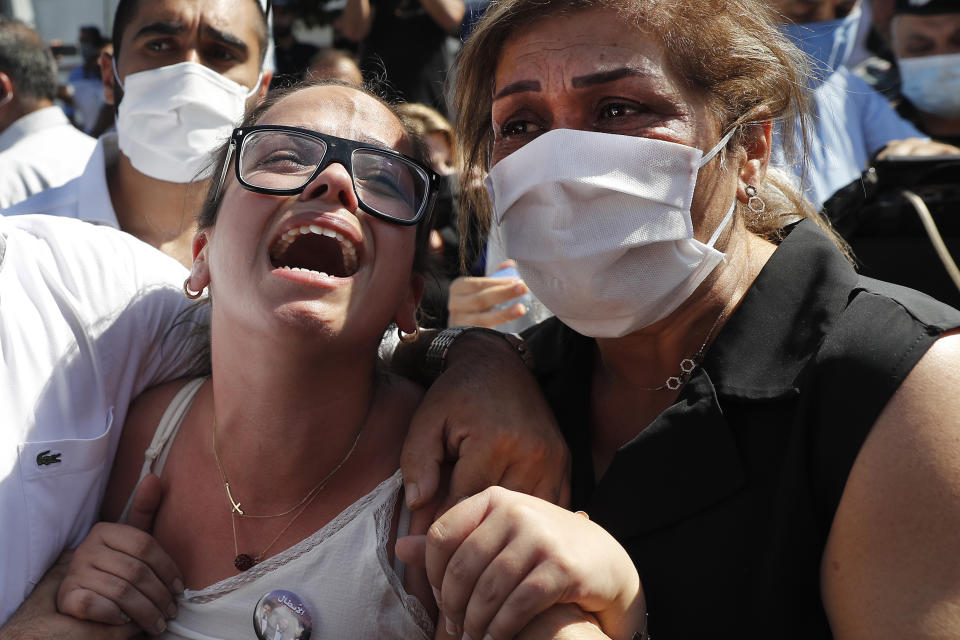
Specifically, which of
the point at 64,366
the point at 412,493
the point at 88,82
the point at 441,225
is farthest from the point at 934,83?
the point at 88,82

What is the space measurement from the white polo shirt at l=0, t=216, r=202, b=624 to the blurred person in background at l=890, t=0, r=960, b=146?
3.70m

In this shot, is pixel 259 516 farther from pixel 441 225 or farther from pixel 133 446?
pixel 441 225

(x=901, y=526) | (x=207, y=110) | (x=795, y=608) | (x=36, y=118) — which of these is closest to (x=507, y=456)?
(x=795, y=608)

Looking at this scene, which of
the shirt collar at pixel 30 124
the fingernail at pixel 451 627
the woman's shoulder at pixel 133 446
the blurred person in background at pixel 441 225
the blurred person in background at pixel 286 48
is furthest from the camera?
the blurred person in background at pixel 286 48

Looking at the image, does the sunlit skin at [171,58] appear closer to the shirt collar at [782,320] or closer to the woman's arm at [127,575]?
the woman's arm at [127,575]

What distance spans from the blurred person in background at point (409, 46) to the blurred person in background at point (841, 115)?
84.2 inches

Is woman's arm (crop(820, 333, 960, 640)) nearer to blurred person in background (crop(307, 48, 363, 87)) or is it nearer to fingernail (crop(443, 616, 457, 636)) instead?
fingernail (crop(443, 616, 457, 636))

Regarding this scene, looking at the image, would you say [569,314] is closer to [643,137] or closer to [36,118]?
[643,137]

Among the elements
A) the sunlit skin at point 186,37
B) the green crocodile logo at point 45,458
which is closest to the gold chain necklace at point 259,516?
the green crocodile logo at point 45,458

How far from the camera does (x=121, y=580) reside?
6.47ft

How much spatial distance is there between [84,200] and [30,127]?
6.07ft

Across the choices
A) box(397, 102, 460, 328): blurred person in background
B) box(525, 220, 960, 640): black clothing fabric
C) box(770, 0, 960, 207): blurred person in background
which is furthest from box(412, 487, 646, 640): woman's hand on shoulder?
A: box(770, 0, 960, 207): blurred person in background

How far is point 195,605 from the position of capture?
6.66 feet

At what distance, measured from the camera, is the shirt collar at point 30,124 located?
510 centimetres
